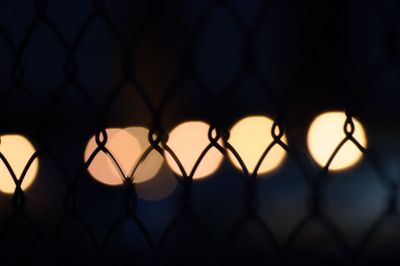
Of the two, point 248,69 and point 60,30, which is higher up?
point 60,30

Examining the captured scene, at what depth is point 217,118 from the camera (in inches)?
50.1

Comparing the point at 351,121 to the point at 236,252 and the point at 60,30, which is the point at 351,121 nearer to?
the point at 60,30

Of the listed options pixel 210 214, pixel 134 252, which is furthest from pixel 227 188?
pixel 134 252

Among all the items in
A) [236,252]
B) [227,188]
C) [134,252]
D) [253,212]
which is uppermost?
[227,188]

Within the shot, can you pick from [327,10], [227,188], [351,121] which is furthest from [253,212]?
[227,188]

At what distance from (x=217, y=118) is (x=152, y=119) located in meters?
0.12

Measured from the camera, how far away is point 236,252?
3389 millimetres

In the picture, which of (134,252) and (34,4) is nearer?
(34,4)

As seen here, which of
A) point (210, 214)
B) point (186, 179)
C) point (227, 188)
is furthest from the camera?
point (227, 188)

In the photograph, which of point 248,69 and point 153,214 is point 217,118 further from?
point 153,214

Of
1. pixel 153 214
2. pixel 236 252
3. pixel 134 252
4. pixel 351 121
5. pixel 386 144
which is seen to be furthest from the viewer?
pixel 153 214

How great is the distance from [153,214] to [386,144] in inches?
52.4

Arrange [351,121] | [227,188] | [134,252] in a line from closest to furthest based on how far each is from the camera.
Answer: [351,121]
[134,252]
[227,188]

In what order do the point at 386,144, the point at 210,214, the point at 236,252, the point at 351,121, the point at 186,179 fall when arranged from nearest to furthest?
the point at 351,121, the point at 186,179, the point at 236,252, the point at 386,144, the point at 210,214
